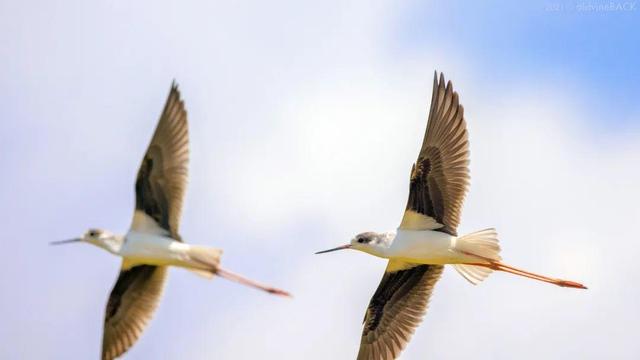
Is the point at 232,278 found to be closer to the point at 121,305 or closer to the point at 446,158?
the point at 121,305

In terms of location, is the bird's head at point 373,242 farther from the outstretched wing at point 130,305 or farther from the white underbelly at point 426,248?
the outstretched wing at point 130,305

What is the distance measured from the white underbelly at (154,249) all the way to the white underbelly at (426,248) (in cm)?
Result: 264

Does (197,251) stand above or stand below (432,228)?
below

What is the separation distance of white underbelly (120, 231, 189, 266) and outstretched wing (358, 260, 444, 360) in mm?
2787

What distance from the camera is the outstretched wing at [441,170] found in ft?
49.3

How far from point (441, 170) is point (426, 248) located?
3.25 ft

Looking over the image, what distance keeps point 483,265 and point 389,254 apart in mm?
1191

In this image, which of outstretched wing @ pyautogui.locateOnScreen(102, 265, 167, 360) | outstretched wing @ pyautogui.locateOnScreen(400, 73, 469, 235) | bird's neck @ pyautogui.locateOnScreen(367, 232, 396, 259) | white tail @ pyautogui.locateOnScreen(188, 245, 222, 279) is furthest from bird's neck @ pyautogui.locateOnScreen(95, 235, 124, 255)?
outstretched wing @ pyautogui.locateOnScreen(400, 73, 469, 235)

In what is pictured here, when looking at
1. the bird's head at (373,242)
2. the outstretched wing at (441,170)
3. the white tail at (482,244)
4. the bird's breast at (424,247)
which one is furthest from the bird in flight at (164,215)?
the white tail at (482,244)

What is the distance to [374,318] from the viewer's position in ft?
52.7

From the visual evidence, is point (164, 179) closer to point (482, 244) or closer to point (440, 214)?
point (440, 214)

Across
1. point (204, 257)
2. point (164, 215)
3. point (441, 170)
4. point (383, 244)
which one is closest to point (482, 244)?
point (441, 170)

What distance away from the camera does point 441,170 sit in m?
15.1

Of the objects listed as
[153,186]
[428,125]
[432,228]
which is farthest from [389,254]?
[153,186]
